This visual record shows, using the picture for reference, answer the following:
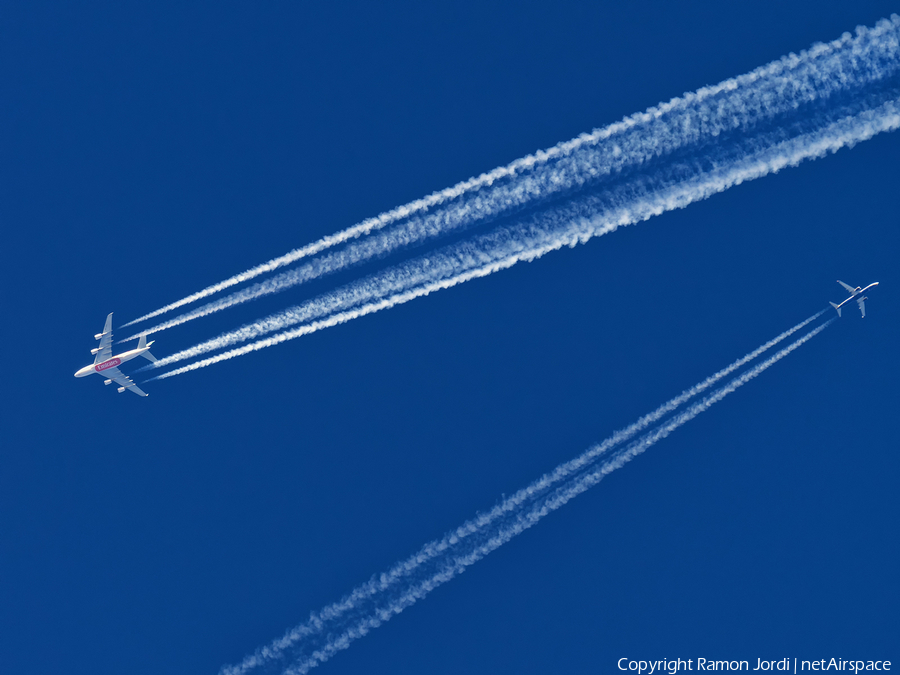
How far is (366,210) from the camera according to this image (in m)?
37.4

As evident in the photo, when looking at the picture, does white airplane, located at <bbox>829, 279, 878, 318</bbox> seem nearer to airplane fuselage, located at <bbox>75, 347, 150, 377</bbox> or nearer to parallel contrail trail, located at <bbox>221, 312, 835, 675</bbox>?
parallel contrail trail, located at <bbox>221, 312, 835, 675</bbox>

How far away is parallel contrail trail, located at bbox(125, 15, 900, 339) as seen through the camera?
32250 millimetres

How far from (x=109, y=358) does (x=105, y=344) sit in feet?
2.86

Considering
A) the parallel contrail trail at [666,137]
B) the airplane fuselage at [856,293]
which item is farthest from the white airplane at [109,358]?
the airplane fuselage at [856,293]

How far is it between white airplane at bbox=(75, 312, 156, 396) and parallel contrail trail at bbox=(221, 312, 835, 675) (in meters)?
18.3

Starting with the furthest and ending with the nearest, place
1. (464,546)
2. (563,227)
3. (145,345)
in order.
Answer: (145,345) → (464,546) → (563,227)

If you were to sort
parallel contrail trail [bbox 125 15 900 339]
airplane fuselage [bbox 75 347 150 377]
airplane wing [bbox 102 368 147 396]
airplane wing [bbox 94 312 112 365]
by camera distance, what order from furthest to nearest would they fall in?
airplane wing [bbox 102 368 147 396] < airplane wing [bbox 94 312 112 365] < airplane fuselage [bbox 75 347 150 377] < parallel contrail trail [bbox 125 15 900 339]

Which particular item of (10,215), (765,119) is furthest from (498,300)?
(10,215)

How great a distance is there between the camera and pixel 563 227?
33500 millimetres

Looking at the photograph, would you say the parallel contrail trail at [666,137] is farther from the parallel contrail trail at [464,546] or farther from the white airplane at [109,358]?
the white airplane at [109,358]

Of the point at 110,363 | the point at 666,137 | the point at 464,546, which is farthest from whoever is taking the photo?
the point at 110,363

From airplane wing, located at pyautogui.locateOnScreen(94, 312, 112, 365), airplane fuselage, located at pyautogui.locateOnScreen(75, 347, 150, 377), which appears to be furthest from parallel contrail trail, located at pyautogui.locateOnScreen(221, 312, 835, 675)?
airplane wing, located at pyautogui.locateOnScreen(94, 312, 112, 365)

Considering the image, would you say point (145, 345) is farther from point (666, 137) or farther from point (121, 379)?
point (666, 137)

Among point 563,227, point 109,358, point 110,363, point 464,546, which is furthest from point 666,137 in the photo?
point 109,358
